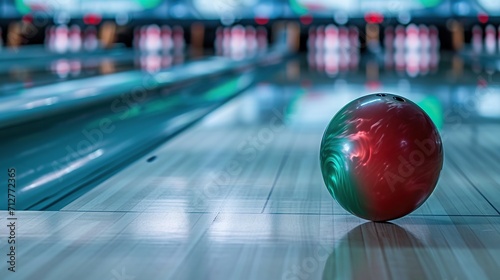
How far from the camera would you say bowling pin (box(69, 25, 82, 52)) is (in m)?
8.73

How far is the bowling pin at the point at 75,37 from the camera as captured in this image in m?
8.73

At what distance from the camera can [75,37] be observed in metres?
8.83

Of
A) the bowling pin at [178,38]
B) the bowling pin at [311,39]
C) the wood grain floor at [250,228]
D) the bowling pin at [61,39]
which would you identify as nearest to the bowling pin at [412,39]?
the bowling pin at [311,39]

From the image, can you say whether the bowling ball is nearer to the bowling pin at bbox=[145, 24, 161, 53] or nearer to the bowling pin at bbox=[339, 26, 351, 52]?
the bowling pin at bbox=[339, 26, 351, 52]

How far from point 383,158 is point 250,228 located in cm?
26

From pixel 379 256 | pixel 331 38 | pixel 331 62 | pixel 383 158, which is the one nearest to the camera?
pixel 379 256

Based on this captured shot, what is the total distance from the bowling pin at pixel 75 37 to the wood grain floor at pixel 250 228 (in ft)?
22.9

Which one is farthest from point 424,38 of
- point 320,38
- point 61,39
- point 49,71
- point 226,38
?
point 49,71

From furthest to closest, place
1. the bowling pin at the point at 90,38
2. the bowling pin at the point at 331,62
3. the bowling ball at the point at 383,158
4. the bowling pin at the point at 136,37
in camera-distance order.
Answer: the bowling pin at the point at 136,37, the bowling pin at the point at 90,38, the bowling pin at the point at 331,62, the bowling ball at the point at 383,158

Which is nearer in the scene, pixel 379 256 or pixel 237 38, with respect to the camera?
pixel 379 256

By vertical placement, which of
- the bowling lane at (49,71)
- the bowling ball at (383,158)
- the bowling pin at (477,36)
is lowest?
the bowling pin at (477,36)

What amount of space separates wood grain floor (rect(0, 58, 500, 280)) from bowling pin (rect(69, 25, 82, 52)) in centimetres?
697

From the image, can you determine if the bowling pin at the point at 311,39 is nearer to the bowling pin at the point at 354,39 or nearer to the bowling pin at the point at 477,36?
the bowling pin at the point at 354,39

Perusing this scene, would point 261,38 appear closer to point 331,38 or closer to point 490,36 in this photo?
point 331,38
